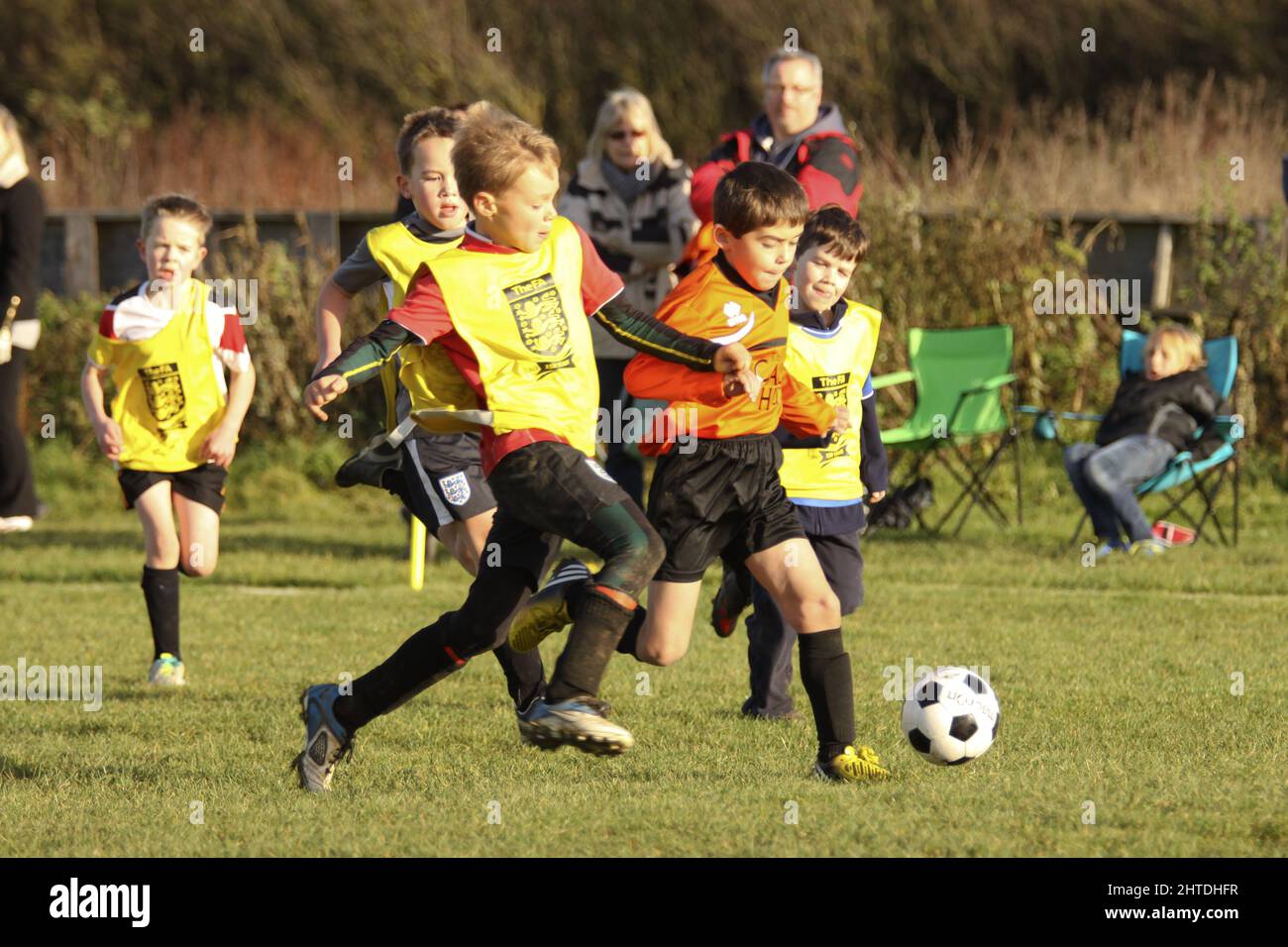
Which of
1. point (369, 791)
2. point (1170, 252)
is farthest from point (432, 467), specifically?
point (1170, 252)

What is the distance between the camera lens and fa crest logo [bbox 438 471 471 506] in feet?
20.4

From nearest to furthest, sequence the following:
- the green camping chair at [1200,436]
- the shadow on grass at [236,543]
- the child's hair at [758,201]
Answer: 1. the child's hair at [758,201]
2. the green camping chair at [1200,436]
3. the shadow on grass at [236,543]

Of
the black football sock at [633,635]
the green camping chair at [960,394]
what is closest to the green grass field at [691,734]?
the black football sock at [633,635]

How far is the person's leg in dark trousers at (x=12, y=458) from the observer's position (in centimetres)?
761

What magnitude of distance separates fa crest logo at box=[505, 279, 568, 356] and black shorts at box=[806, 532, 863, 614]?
1570 mm

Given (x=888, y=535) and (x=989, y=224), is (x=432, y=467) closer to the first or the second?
(x=888, y=535)

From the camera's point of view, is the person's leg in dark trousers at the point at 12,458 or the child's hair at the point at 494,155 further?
the person's leg in dark trousers at the point at 12,458

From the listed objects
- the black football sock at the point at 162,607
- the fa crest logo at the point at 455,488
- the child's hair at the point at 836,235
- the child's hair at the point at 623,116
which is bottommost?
the black football sock at the point at 162,607

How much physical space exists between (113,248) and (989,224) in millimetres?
7089

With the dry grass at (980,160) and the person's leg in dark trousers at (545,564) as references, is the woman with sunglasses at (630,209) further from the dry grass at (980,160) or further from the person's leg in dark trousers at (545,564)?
the dry grass at (980,160)

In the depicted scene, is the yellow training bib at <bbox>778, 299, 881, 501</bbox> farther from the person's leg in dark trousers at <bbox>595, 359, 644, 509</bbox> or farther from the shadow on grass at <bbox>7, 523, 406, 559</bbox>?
the shadow on grass at <bbox>7, 523, 406, 559</bbox>

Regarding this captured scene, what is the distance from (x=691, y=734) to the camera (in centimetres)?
600

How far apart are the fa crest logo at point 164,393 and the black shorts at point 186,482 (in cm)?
19

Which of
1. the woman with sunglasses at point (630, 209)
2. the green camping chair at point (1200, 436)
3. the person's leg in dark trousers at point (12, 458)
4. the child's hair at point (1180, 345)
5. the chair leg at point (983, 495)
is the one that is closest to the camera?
the person's leg in dark trousers at point (12, 458)
